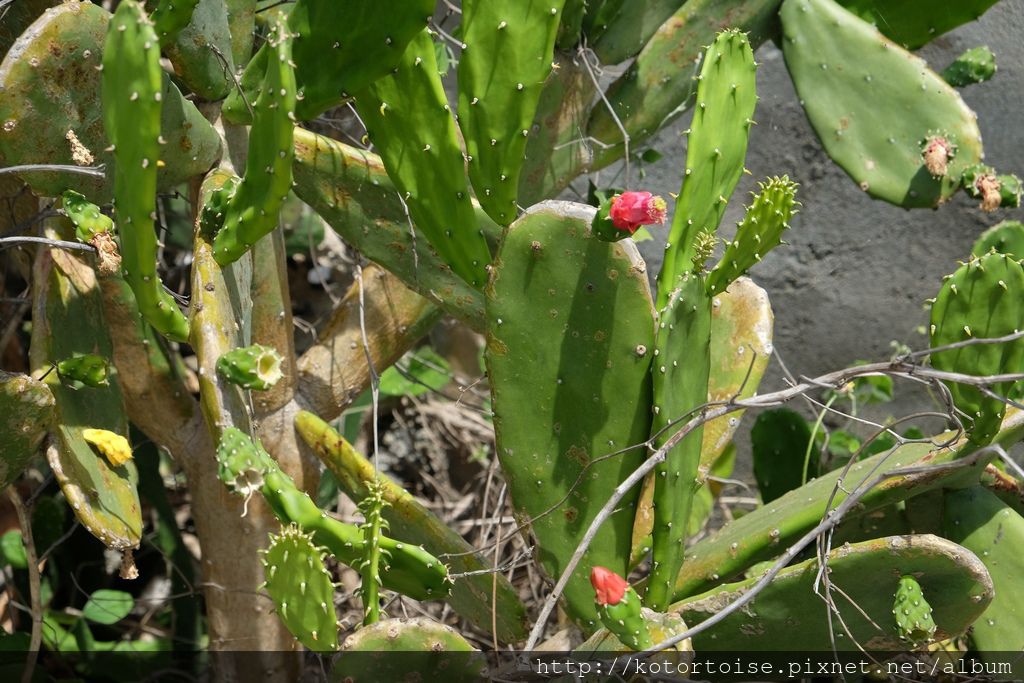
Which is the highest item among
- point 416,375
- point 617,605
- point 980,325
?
point 980,325

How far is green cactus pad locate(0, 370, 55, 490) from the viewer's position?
121cm

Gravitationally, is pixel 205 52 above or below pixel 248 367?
above

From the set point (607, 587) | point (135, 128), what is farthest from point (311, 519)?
point (135, 128)

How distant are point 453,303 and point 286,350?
26cm

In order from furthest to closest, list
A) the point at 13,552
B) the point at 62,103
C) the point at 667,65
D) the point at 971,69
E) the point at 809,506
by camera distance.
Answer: the point at 13,552 < the point at 971,69 < the point at 667,65 < the point at 809,506 < the point at 62,103

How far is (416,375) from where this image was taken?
2.22 metres

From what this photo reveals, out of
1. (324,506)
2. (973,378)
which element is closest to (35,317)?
(324,506)

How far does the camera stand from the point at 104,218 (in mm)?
1168

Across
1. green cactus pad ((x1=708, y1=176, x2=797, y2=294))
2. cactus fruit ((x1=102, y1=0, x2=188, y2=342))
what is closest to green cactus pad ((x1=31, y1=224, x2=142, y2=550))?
cactus fruit ((x1=102, y1=0, x2=188, y2=342))

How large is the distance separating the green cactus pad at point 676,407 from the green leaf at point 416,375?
84 cm

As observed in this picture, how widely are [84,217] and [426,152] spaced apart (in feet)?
1.30

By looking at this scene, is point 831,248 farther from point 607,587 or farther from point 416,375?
point 607,587

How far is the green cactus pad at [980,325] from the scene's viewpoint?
4.10ft

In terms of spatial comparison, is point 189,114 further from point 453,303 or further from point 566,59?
point 566,59
